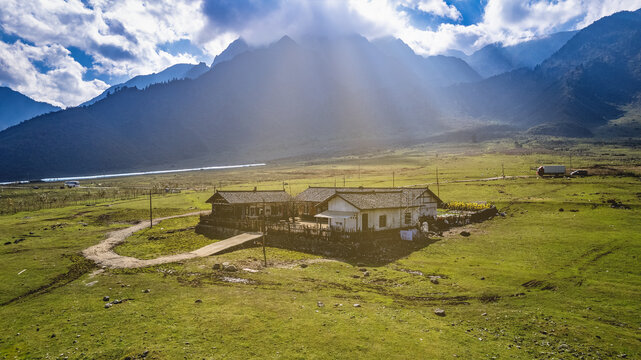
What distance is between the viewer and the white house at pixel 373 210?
4641 cm

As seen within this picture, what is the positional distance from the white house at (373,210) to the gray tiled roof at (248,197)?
14.5 metres

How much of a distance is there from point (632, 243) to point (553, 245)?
7.55m

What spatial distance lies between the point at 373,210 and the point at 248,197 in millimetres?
24575

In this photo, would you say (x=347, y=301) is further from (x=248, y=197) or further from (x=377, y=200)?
(x=248, y=197)

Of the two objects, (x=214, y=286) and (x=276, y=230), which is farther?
(x=276, y=230)

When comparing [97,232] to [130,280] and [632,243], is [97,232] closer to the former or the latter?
[130,280]

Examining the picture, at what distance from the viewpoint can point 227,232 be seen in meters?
54.4

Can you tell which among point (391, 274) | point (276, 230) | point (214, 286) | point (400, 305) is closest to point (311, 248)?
point (276, 230)

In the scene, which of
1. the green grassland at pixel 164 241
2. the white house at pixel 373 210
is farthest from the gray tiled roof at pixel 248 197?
the white house at pixel 373 210

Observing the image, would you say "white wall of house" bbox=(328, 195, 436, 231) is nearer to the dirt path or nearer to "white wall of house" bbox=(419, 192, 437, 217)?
"white wall of house" bbox=(419, 192, 437, 217)

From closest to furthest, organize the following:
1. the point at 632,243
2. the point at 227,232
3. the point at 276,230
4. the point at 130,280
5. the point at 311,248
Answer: the point at 130,280 < the point at 632,243 < the point at 311,248 < the point at 276,230 < the point at 227,232

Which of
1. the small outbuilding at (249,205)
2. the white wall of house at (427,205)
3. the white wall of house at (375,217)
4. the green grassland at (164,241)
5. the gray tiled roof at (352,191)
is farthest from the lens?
the small outbuilding at (249,205)

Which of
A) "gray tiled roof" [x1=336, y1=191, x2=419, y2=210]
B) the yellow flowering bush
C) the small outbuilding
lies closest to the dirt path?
the small outbuilding

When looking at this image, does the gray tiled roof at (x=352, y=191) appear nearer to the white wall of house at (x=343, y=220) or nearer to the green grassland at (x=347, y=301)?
the white wall of house at (x=343, y=220)
